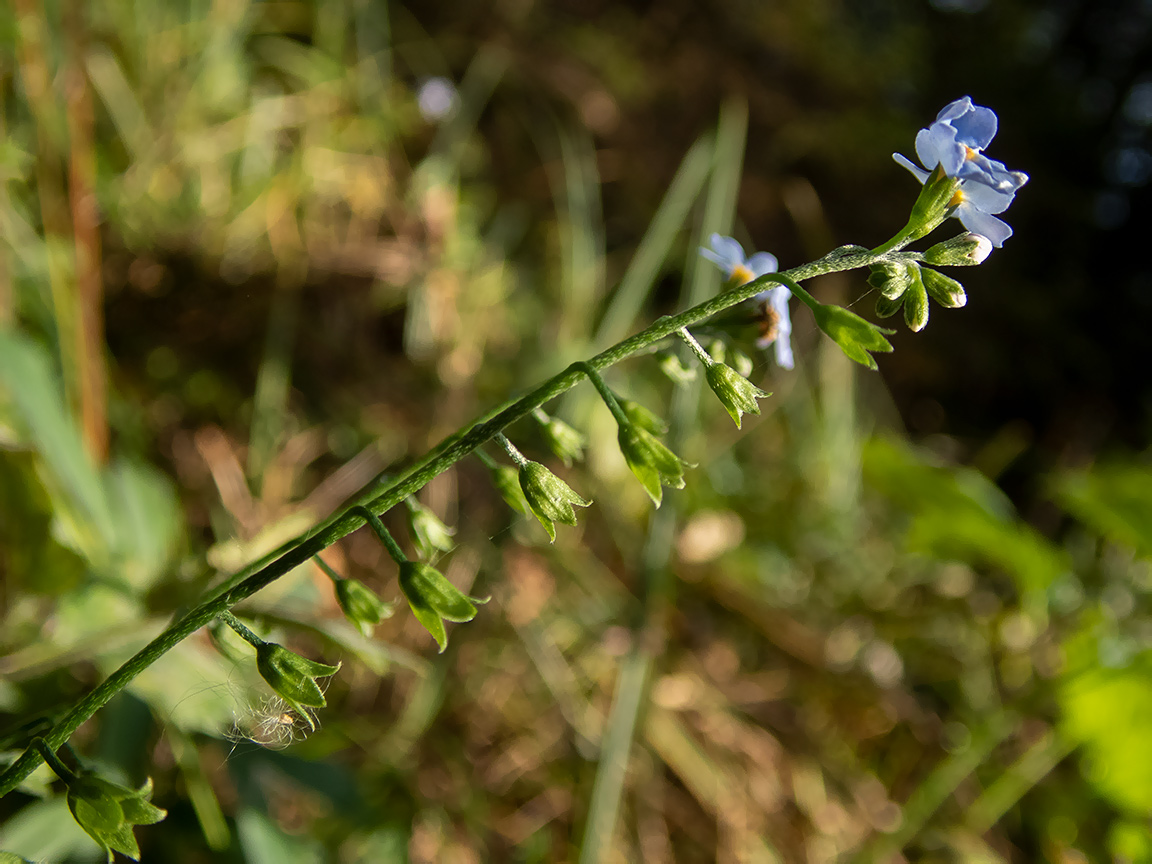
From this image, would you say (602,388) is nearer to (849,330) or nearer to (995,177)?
(849,330)

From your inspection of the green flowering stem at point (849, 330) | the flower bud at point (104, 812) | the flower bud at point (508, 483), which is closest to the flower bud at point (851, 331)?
the green flowering stem at point (849, 330)

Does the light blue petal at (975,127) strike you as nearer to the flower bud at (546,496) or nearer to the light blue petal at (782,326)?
Answer: the light blue petal at (782,326)

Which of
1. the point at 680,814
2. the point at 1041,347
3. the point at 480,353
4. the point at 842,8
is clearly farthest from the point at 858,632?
the point at 842,8

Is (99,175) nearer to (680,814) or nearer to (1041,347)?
(680,814)

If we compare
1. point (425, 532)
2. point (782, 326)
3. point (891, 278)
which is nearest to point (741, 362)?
point (782, 326)

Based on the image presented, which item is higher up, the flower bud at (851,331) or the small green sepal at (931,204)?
the small green sepal at (931,204)

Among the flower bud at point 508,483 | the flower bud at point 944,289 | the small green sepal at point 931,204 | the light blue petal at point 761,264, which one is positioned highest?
the light blue petal at point 761,264

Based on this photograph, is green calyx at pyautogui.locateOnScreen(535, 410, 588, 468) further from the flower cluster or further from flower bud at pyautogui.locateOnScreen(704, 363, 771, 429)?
the flower cluster
